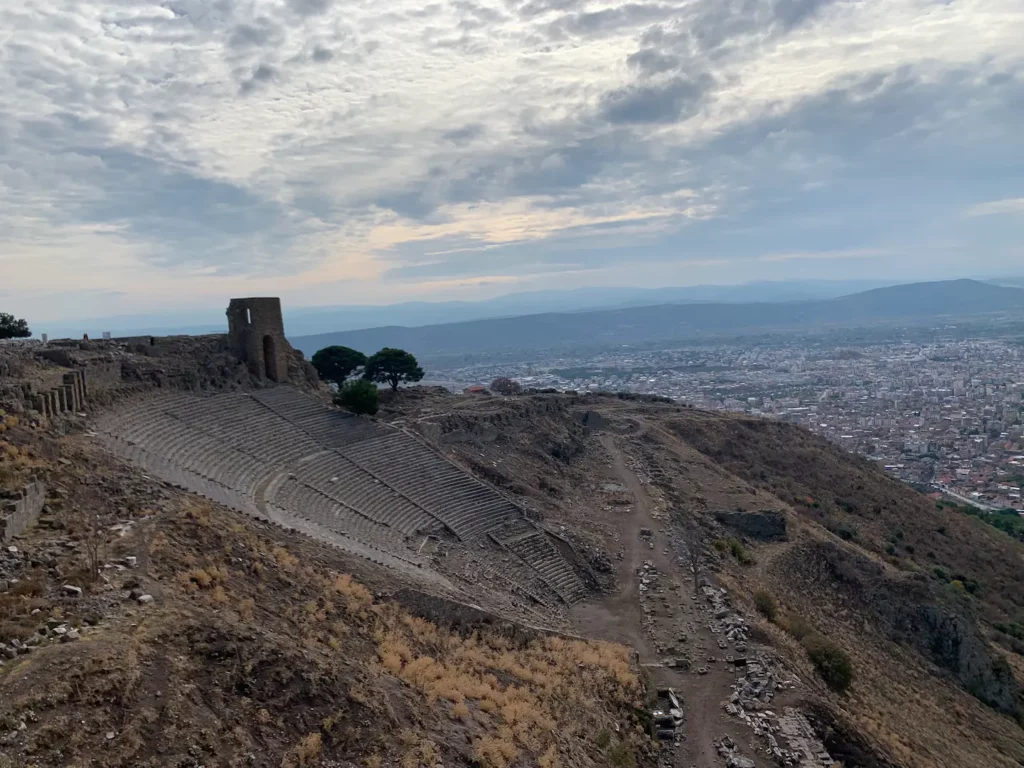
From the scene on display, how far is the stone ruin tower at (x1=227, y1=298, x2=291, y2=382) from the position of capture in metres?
31.9

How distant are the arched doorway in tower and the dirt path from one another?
663 inches

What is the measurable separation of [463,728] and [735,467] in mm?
33354

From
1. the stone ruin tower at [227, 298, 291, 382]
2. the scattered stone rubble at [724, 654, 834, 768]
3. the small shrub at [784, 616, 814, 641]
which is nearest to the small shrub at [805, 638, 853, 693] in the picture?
the small shrub at [784, 616, 814, 641]

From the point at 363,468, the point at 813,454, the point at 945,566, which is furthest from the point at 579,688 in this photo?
the point at 813,454

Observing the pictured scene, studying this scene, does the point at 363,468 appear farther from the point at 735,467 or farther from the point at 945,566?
the point at 945,566

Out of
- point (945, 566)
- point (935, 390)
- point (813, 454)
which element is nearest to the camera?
point (945, 566)

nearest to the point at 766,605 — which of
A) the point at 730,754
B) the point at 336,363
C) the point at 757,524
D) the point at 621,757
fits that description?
the point at 757,524

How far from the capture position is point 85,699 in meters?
8.24

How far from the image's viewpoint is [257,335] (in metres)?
32.0

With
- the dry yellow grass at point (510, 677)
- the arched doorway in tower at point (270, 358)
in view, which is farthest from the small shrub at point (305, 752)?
the arched doorway in tower at point (270, 358)

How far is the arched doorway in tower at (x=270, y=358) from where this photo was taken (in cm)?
3238

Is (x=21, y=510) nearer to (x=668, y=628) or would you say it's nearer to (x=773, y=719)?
(x=773, y=719)

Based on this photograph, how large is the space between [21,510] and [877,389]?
12987 centimetres

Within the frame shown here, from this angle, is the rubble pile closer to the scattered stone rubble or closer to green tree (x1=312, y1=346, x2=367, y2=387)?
the scattered stone rubble
